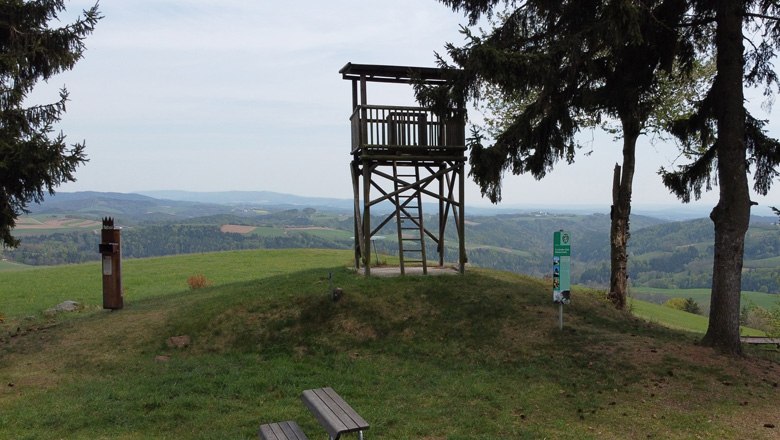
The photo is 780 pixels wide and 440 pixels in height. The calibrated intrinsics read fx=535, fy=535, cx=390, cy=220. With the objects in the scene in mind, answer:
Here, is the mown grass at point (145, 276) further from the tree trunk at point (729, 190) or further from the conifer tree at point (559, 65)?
the tree trunk at point (729, 190)

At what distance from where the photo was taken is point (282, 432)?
228 inches

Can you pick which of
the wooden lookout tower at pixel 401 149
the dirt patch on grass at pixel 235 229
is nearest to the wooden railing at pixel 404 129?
the wooden lookout tower at pixel 401 149

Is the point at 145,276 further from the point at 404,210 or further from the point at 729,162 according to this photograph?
the point at 729,162

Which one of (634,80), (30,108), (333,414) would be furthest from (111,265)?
(634,80)

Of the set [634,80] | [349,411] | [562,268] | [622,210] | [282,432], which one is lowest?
[282,432]

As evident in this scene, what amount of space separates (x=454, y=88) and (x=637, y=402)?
6.36 meters

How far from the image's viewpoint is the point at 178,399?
8.42m

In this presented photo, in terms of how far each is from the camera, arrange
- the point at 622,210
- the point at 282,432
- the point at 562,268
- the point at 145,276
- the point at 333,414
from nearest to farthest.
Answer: the point at 333,414 < the point at 282,432 < the point at 562,268 < the point at 622,210 < the point at 145,276

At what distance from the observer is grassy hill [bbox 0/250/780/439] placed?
24.2 feet

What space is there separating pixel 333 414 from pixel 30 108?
12.4m

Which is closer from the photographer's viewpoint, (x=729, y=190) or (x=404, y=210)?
(x=729, y=190)

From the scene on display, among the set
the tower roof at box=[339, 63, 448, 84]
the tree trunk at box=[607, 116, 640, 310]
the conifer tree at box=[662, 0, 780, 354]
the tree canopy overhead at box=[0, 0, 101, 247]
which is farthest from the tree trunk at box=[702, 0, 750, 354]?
the tree canopy overhead at box=[0, 0, 101, 247]

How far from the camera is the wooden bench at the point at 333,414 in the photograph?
5.08 m

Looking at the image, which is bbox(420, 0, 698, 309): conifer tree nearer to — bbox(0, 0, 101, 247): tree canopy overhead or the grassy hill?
the grassy hill
